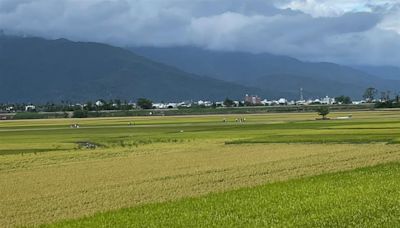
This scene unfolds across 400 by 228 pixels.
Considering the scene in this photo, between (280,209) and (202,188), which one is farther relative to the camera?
(202,188)

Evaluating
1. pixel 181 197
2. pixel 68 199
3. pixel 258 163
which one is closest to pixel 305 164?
pixel 258 163

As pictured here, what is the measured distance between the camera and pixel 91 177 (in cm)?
2638

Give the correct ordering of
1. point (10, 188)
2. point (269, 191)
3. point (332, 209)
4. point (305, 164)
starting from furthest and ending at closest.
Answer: point (305, 164)
point (10, 188)
point (269, 191)
point (332, 209)

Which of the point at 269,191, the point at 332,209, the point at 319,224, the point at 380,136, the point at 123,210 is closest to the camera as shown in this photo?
the point at 319,224

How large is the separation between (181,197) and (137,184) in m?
4.48

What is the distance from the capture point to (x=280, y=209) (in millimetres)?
15477

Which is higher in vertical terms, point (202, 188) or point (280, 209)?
point (280, 209)

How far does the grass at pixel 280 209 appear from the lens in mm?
13844

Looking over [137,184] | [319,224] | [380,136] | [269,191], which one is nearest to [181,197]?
[269,191]

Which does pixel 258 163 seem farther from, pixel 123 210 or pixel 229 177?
pixel 123 210

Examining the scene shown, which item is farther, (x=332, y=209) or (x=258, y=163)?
(x=258, y=163)

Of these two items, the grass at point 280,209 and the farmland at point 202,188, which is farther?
the farmland at point 202,188

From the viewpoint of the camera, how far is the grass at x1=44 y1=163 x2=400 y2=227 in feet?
45.4

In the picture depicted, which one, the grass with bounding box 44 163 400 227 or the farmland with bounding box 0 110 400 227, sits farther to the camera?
the farmland with bounding box 0 110 400 227
